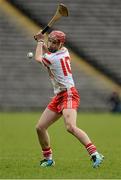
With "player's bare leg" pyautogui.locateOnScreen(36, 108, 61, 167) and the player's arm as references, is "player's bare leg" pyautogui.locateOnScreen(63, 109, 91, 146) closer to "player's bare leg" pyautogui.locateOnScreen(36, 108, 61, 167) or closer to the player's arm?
"player's bare leg" pyautogui.locateOnScreen(36, 108, 61, 167)

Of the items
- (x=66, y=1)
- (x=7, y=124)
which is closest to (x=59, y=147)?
(x=7, y=124)

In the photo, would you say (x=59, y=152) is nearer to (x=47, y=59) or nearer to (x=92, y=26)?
(x=47, y=59)

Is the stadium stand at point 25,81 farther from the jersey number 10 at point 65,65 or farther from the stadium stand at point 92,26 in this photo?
the jersey number 10 at point 65,65

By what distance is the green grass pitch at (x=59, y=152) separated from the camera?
1200 cm

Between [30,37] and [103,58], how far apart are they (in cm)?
354

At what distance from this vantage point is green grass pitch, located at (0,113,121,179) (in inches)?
472

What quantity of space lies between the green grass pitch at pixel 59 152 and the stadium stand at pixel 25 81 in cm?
812

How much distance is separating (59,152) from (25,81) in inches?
805

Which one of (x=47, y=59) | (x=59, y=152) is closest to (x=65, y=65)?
(x=47, y=59)

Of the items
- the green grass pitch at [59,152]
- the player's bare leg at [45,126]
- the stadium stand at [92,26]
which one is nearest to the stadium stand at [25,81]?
the stadium stand at [92,26]

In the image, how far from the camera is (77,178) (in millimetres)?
11242

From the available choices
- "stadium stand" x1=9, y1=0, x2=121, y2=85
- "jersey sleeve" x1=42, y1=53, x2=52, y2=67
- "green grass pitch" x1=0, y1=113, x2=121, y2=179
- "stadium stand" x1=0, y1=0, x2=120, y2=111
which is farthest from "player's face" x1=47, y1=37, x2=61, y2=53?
"stadium stand" x1=9, y1=0, x2=121, y2=85

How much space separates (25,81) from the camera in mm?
36844

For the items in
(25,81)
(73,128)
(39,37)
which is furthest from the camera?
(25,81)
